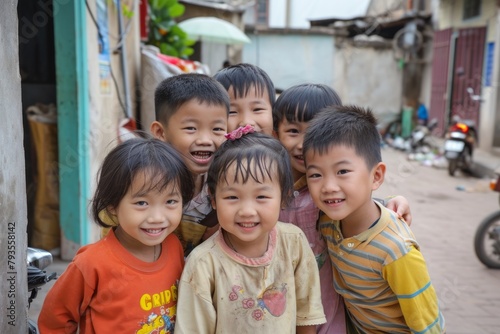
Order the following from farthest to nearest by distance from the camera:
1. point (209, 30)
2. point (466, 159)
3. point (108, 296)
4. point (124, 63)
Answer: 1. point (466, 159)
2. point (209, 30)
3. point (124, 63)
4. point (108, 296)

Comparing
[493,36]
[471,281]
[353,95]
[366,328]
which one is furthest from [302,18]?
[366,328]

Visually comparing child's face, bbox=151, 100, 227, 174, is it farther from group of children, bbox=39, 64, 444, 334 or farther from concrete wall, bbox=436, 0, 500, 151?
concrete wall, bbox=436, 0, 500, 151

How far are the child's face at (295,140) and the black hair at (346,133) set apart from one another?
7.2 inches

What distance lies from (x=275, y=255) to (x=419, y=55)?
14.6 m

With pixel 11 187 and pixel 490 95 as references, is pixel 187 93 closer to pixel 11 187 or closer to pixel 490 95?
pixel 11 187

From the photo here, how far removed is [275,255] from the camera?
1.64 meters

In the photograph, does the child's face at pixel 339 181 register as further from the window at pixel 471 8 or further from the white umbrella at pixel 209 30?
the window at pixel 471 8

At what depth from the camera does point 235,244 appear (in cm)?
164

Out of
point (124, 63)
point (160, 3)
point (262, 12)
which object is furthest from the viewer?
point (262, 12)

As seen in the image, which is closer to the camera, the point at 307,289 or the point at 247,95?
the point at 307,289

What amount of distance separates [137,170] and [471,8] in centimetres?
1153

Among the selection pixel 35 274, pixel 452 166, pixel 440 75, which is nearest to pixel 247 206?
pixel 35 274

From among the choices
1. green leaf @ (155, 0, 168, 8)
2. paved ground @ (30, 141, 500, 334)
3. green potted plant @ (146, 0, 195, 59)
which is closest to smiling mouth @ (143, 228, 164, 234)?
paved ground @ (30, 141, 500, 334)

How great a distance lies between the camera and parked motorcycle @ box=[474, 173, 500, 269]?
460 centimetres
